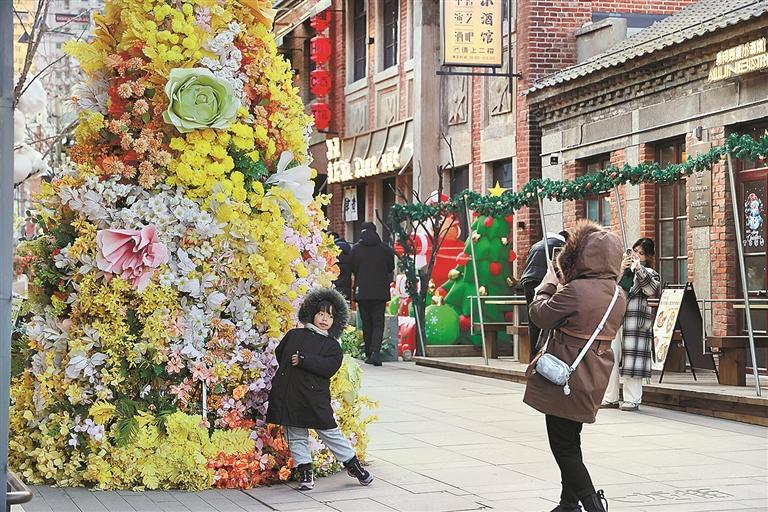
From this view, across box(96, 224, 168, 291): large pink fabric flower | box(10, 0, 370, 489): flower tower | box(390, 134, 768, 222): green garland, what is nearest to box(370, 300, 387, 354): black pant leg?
box(390, 134, 768, 222): green garland

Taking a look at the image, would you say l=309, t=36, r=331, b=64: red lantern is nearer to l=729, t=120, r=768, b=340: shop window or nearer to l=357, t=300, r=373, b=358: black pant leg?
l=357, t=300, r=373, b=358: black pant leg

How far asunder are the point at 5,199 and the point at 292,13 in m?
34.3

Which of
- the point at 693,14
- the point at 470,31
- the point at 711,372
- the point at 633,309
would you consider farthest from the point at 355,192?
the point at 633,309

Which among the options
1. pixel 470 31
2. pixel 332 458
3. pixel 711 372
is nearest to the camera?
pixel 332 458

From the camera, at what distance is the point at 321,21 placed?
110 feet

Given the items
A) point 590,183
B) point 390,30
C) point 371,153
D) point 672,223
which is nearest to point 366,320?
point 672,223

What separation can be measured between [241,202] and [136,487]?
1.97 m

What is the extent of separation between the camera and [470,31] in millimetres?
21969

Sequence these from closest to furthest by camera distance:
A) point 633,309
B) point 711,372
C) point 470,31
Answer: point 633,309 → point 711,372 → point 470,31

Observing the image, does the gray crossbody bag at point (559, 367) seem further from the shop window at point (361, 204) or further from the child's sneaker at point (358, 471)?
the shop window at point (361, 204)

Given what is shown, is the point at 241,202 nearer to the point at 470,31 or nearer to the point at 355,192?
the point at 470,31

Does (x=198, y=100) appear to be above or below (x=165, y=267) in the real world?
above

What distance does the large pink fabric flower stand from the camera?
8.75m

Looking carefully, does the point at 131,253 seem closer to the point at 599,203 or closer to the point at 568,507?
the point at 568,507
